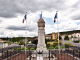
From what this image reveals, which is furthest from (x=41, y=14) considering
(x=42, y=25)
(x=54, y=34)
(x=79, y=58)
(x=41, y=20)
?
(x=54, y=34)

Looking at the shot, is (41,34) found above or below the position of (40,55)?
above

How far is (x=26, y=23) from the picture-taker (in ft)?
47.9

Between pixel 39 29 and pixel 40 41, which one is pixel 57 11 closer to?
pixel 39 29

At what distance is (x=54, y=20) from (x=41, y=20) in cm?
322

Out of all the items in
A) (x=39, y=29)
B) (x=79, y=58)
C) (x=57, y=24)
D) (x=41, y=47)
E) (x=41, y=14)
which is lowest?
(x=79, y=58)

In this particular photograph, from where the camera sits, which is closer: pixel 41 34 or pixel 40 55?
pixel 40 55

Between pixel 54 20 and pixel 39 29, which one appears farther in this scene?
pixel 54 20

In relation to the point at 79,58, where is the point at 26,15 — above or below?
above

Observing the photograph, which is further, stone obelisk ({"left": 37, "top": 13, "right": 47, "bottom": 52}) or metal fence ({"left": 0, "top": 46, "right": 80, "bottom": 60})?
stone obelisk ({"left": 37, "top": 13, "right": 47, "bottom": 52})

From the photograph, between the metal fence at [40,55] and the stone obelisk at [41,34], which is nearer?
the metal fence at [40,55]

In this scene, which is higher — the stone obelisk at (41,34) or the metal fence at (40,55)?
the stone obelisk at (41,34)

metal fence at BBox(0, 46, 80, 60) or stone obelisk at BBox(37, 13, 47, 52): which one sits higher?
stone obelisk at BBox(37, 13, 47, 52)

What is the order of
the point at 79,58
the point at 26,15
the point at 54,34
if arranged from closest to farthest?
the point at 79,58
the point at 26,15
the point at 54,34

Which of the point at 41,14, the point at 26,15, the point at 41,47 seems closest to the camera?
the point at 41,47
